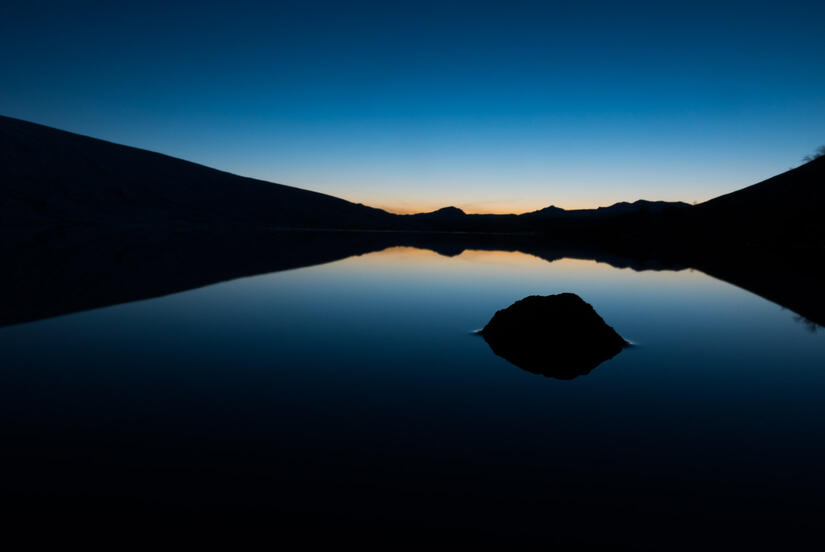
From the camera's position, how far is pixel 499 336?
1176cm

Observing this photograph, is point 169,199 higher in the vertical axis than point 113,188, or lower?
lower

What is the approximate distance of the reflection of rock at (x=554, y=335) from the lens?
10500 millimetres

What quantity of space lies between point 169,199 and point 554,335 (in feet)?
446

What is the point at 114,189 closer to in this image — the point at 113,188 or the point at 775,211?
the point at 113,188

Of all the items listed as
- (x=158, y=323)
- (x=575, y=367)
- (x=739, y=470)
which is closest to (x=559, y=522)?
(x=739, y=470)

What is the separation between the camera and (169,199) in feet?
410

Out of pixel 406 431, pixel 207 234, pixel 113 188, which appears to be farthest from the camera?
pixel 113 188

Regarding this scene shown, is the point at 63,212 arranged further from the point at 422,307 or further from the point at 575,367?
the point at 575,367

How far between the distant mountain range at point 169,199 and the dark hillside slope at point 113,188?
0.28 m

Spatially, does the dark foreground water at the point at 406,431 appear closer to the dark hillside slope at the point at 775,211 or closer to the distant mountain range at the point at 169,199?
the dark hillside slope at the point at 775,211

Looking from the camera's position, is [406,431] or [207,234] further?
[207,234]

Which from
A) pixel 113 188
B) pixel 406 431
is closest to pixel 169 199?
pixel 113 188

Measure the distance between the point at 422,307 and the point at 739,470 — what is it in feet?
40.3

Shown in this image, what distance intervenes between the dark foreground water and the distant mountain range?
256 ft
